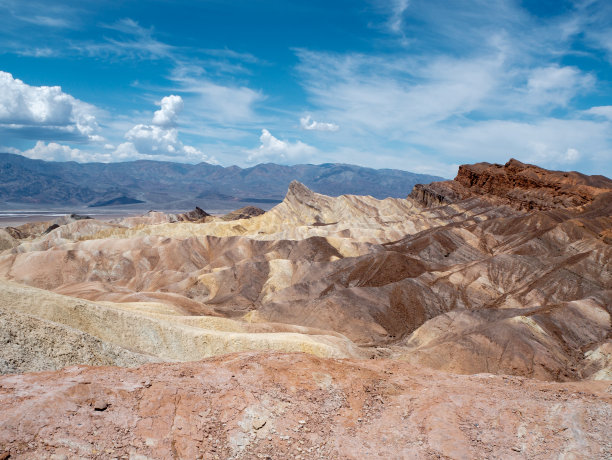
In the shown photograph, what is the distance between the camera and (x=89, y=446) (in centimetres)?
968

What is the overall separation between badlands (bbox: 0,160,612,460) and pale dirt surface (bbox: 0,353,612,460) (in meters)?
0.05

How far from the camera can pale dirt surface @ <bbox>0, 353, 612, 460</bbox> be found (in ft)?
33.2

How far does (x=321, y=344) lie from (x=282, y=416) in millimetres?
13669

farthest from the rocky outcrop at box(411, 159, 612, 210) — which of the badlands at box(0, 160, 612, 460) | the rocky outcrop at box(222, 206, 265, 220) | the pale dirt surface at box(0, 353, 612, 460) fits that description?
the pale dirt surface at box(0, 353, 612, 460)

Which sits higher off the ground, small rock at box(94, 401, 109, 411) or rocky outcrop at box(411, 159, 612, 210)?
rocky outcrop at box(411, 159, 612, 210)

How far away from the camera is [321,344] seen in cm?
2594

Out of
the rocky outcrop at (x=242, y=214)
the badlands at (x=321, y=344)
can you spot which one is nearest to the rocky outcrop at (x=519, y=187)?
the badlands at (x=321, y=344)

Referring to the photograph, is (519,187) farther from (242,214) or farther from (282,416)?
(282,416)

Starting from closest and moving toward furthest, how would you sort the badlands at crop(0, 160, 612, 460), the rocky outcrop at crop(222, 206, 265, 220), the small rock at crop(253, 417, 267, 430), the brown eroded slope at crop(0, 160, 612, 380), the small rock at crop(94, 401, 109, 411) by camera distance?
the small rock at crop(94, 401, 109, 411) < the badlands at crop(0, 160, 612, 460) < the small rock at crop(253, 417, 267, 430) < the brown eroded slope at crop(0, 160, 612, 380) < the rocky outcrop at crop(222, 206, 265, 220)

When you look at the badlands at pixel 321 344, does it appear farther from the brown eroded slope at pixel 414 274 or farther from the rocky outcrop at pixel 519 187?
the rocky outcrop at pixel 519 187

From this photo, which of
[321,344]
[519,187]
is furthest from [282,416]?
[519,187]

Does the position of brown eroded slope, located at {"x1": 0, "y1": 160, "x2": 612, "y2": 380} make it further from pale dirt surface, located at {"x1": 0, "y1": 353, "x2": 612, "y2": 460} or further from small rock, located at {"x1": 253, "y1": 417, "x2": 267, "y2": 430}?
small rock, located at {"x1": 253, "y1": 417, "x2": 267, "y2": 430}

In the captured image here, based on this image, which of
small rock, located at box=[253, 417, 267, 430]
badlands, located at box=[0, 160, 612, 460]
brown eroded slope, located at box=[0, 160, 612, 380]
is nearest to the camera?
badlands, located at box=[0, 160, 612, 460]

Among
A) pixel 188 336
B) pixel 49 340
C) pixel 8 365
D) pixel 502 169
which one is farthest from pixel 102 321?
pixel 502 169
